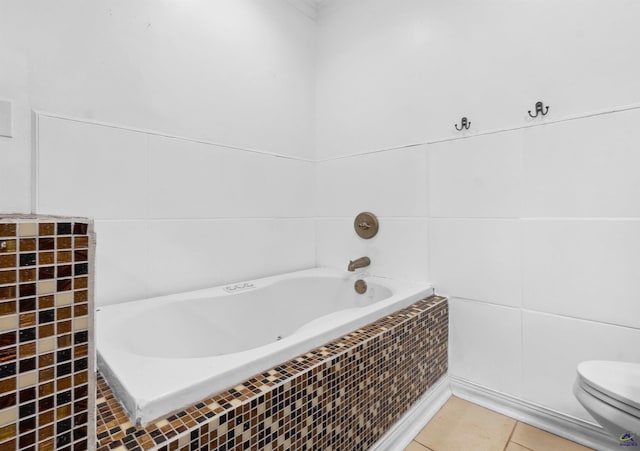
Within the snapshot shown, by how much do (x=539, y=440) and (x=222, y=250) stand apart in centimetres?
163

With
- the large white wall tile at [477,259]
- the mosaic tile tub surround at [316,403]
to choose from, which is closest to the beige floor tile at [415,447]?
the mosaic tile tub surround at [316,403]

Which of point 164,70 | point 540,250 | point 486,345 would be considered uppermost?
point 164,70

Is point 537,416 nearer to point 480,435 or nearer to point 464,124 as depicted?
point 480,435

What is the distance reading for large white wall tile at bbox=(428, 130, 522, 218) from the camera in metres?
1.40

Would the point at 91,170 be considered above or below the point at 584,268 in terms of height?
above

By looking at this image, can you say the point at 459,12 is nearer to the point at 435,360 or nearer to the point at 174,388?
the point at 435,360

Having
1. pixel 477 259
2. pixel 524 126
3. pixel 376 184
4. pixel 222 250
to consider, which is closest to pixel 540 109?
pixel 524 126

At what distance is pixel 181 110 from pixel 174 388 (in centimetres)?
129

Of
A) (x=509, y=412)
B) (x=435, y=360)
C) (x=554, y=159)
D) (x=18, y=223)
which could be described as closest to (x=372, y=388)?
(x=435, y=360)

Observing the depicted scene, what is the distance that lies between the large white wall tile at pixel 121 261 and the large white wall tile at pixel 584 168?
1.70 meters

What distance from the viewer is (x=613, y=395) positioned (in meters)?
0.87

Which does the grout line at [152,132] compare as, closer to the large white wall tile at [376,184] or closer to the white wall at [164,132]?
the white wall at [164,132]

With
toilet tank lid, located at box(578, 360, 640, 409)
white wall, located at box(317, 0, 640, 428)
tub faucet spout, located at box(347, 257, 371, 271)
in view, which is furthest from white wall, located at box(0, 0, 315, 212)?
toilet tank lid, located at box(578, 360, 640, 409)

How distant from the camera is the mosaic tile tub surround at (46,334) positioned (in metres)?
0.42
